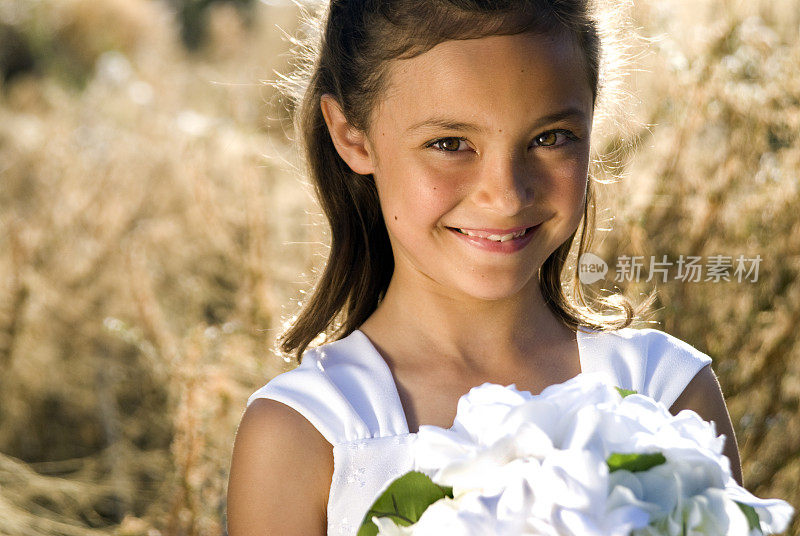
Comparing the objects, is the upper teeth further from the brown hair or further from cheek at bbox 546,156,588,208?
the brown hair

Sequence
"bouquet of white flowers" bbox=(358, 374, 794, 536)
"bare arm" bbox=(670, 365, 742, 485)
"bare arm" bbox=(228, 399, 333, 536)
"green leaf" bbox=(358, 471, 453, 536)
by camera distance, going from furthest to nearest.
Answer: "bare arm" bbox=(670, 365, 742, 485) → "bare arm" bbox=(228, 399, 333, 536) → "green leaf" bbox=(358, 471, 453, 536) → "bouquet of white flowers" bbox=(358, 374, 794, 536)

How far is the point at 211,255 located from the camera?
421 cm

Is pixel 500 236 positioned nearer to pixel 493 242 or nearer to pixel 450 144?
pixel 493 242

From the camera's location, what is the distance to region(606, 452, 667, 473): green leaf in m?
0.88

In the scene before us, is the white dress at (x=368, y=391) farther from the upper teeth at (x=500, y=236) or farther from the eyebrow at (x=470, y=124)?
the eyebrow at (x=470, y=124)

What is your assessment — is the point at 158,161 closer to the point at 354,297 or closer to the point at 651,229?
the point at 651,229

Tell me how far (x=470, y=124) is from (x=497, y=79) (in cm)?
8

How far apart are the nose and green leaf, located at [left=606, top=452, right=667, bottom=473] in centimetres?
59

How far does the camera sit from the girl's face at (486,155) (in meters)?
1.40

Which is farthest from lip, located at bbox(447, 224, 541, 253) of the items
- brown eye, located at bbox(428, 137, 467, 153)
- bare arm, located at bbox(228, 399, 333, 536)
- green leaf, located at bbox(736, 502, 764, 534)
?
green leaf, located at bbox(736, 502, 764, 534)

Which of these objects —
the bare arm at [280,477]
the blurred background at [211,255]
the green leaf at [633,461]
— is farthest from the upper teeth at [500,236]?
the blurred background at [211,255]

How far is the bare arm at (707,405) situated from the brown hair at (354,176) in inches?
7.5

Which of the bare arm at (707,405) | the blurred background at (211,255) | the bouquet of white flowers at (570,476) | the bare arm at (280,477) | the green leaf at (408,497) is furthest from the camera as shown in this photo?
the blurred background at (211,255)

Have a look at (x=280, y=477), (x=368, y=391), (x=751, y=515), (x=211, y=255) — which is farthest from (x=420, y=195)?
(x=211, y=255)
